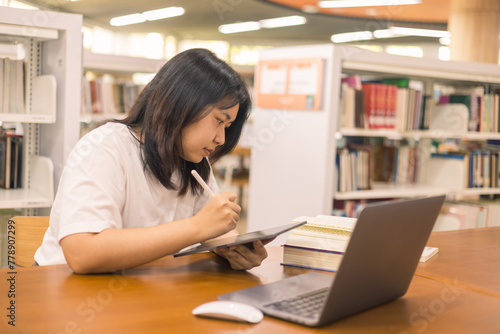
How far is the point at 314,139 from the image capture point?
312cm

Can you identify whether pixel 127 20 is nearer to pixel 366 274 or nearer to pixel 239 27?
pixel 239 27

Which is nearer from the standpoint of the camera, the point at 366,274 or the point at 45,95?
the point at 366,274

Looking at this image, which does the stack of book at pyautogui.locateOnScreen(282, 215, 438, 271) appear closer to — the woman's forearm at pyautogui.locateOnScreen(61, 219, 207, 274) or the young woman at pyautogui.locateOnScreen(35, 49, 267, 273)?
the young woman at pyautogui.locateOnScreen(35, 49, 267, 273)

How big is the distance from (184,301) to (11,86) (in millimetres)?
1935

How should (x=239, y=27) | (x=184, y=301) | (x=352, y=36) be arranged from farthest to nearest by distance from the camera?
(x=352, y=36)
(x=239, y=27)
(x=184, y=301)

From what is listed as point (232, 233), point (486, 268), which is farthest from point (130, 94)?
point (486, 268)

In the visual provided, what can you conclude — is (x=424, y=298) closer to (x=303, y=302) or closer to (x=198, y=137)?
(x=303, y=302)

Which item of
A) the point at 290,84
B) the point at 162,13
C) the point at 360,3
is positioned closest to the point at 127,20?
the point at 162,13

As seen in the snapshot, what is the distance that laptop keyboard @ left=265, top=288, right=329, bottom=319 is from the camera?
3.08ft

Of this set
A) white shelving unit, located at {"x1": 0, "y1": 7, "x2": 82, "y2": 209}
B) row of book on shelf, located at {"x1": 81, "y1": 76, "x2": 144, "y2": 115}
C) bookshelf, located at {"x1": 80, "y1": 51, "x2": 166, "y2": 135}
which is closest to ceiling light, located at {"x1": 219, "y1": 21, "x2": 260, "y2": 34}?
row of book on shelf, located at {"x1": 81, "y1": 76, "x2": 144, "y2": 115}

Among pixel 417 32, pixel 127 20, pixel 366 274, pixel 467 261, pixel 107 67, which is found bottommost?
pixel 467 261

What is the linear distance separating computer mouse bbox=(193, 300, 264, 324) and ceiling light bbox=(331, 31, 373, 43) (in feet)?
37.6

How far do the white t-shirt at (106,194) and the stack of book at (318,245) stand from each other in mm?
386

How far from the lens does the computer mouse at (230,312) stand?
0.90 m
